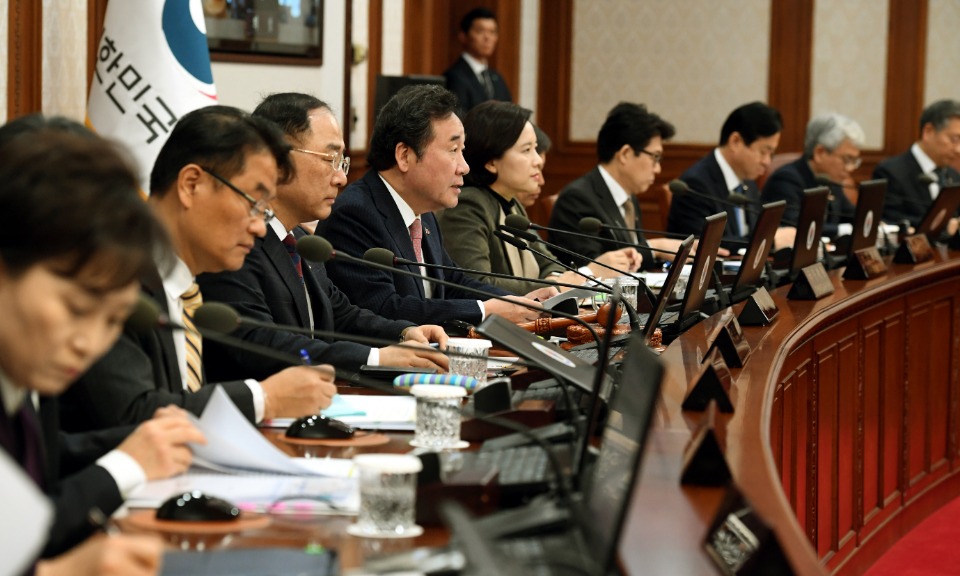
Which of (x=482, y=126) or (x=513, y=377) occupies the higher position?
(x=482, y=126)

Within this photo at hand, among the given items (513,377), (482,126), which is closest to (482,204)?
(482,126)

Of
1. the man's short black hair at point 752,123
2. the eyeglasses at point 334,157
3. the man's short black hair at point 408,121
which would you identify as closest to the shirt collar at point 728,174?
the man's short black hair at point 752,123

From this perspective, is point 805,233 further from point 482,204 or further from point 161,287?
point 161,287

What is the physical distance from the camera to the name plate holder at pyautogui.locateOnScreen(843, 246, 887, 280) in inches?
161

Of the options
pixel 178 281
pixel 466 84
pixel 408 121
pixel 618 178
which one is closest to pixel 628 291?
pixel 408 121

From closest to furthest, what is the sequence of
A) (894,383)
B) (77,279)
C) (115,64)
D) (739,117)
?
(77,279)
(115,64)
(894,383)
(739,117)

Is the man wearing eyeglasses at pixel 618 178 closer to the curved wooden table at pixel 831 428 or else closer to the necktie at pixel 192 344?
the curved wooden table at pixel 831 428

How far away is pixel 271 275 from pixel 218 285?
146 mm

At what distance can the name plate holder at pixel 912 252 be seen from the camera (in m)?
4.57

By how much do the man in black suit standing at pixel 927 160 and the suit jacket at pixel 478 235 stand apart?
3.44m

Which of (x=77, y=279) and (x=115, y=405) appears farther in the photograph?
(x=115, y=405)

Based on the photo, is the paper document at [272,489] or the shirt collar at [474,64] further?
the shirt collar at [474,64]

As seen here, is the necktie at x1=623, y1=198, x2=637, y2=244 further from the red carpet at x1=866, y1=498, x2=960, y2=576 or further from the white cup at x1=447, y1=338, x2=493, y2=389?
the white cup at x1=447, y1=338, x2=493, y2=389

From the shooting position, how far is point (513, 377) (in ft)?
7.38
